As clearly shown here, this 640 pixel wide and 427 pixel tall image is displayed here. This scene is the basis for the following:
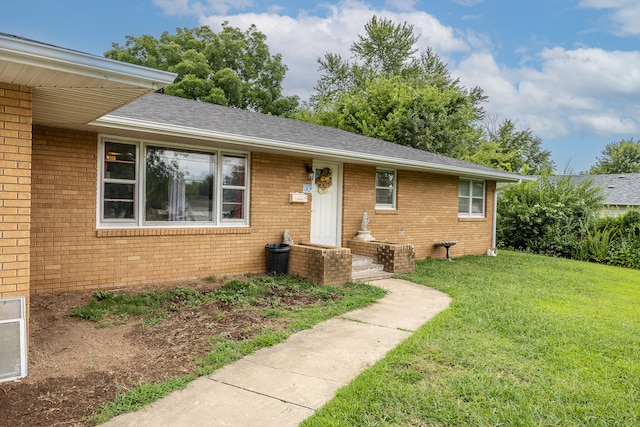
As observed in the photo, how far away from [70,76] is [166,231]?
155 inches

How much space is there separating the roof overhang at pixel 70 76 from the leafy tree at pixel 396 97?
19105 millimetres

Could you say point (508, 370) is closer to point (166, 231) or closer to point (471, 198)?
point (166, 231)

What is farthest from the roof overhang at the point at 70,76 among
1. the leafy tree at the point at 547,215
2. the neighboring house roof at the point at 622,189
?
the neighboring house roof at the point at 622,189

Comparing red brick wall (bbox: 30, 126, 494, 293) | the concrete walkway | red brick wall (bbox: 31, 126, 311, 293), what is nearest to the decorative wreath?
red brick wall (bbox: 30, 126, 494, 293)

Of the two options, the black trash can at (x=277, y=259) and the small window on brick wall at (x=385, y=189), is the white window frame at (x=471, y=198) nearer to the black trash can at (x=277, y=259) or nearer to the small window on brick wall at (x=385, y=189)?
the small window on brick wall at (x=385, y=189)

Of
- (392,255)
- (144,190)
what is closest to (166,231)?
(144,190)

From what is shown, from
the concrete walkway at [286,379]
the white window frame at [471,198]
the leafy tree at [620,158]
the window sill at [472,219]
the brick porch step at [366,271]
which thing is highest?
the leafy tree at [620,158]

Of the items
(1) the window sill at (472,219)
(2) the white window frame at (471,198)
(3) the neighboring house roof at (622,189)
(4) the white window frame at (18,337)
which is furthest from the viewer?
(3) the neighboring house roof at (622,189)

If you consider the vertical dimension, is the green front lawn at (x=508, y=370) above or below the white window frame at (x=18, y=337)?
below

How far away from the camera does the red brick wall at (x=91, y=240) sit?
5.90 m

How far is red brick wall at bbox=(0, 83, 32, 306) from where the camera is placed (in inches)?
136

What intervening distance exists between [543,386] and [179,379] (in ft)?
10.3

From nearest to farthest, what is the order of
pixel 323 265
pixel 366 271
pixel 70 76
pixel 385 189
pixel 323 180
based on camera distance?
pixel 70 76 < pixel 323 265 < pixel 366 271 < pixel 323 180 < pixel 385 189

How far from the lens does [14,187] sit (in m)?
3.50
